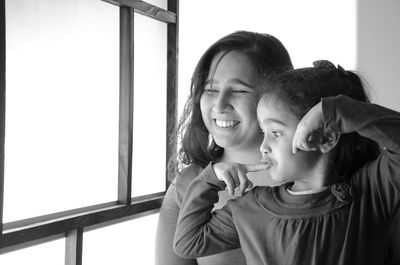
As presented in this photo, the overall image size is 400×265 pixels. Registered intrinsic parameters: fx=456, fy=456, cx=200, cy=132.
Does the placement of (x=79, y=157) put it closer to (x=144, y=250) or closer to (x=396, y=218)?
(x=144, y=250)

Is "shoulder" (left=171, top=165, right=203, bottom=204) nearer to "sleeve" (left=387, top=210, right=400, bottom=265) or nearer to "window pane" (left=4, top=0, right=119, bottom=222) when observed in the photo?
"window pane" (left=4, top=0, right=119, bottom=222)

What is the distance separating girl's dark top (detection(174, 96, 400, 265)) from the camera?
2.87 ft

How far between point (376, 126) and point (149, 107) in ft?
5.09

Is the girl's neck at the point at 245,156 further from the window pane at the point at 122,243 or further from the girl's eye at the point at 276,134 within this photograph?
the window pane at the point at 122,243

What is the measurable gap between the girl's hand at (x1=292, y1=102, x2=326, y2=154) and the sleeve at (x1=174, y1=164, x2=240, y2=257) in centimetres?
28

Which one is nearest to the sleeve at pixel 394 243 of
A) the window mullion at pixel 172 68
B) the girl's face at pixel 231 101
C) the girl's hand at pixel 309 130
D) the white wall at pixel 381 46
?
the girl's hand at pixel 309 130

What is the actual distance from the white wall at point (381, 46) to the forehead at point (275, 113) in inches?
60.9

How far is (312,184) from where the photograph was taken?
41.1 inches

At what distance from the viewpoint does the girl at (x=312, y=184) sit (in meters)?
0.90

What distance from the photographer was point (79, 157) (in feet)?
5.95

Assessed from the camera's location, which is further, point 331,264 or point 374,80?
point 374,80

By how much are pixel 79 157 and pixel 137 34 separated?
0.68 m

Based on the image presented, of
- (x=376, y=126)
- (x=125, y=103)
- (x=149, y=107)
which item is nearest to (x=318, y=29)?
(x=149, y=107)

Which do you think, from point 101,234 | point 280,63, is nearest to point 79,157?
point 101,234
